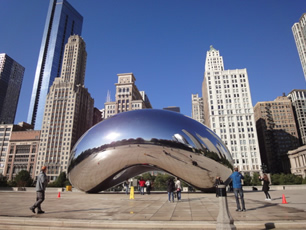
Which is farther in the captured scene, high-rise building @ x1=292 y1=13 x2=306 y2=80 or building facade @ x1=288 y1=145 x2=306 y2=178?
high-rise building @ x1=292 y1=13 x2=306 y2=80

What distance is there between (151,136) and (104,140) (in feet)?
9.69

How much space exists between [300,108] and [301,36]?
46.2 metres

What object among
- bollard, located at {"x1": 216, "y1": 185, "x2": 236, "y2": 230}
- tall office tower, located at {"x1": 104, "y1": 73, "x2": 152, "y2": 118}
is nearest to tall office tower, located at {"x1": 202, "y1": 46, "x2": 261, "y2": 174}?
tall office tower, located at {"x1": 104, "y1": 73, "x2": 152, "y2": 118}

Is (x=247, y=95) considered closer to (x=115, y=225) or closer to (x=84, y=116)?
(x=84, y=116)

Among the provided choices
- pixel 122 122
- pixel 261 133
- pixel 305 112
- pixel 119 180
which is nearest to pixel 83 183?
pixel 119 180

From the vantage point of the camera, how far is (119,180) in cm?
1620

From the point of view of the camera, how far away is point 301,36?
447 feet

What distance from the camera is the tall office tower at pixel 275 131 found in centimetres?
12727

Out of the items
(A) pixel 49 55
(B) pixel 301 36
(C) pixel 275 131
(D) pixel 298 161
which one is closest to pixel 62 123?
(A) pixel 49 55

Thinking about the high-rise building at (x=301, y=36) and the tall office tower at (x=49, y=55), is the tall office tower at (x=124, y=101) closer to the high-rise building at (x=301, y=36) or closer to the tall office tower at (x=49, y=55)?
the tall office tower at (x=49, y=55)

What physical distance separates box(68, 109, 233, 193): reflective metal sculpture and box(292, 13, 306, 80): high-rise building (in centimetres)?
15172

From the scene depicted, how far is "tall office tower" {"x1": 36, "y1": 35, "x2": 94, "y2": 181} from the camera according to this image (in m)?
115

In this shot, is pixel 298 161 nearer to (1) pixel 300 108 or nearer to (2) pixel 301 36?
(1) pixel 300 108

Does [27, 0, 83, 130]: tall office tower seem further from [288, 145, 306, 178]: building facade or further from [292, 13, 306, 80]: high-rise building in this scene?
[292, 13, 306, 80]: high-rise building
